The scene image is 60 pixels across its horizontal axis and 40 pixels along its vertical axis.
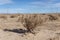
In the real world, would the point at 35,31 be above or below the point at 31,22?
below

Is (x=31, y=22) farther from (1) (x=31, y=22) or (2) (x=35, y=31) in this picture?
(2) (x=35, y=31)

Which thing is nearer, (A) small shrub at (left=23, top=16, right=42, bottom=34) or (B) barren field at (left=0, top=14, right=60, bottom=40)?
(B) barren field at (left=0, top=14, right=60, bottom=40)

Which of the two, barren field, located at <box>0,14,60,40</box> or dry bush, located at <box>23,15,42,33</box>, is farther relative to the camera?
dry bush, located at <box>23,15,42,33</box>

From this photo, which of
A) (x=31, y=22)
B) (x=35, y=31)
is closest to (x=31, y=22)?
(x=31, y=22)

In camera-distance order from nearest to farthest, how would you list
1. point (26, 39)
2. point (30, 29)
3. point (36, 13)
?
point (26, 39) < point (30, 29) < point (36, 13)

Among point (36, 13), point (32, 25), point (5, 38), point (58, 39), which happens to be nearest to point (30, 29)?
point (32, 25)

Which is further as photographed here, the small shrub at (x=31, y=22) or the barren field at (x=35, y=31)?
the small shrub at (x=31, y=22)

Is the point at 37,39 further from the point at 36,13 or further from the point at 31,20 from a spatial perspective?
the point at 36,13

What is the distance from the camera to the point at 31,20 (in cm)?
2675

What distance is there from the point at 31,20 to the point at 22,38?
21.2 ft

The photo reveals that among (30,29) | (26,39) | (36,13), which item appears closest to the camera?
(26,39)

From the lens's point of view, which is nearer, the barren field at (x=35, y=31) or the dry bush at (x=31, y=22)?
the barren field at (x=35, y=31)

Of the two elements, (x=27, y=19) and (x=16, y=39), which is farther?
(x=27, y=19)

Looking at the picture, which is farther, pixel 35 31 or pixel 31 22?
pixel 31 22
